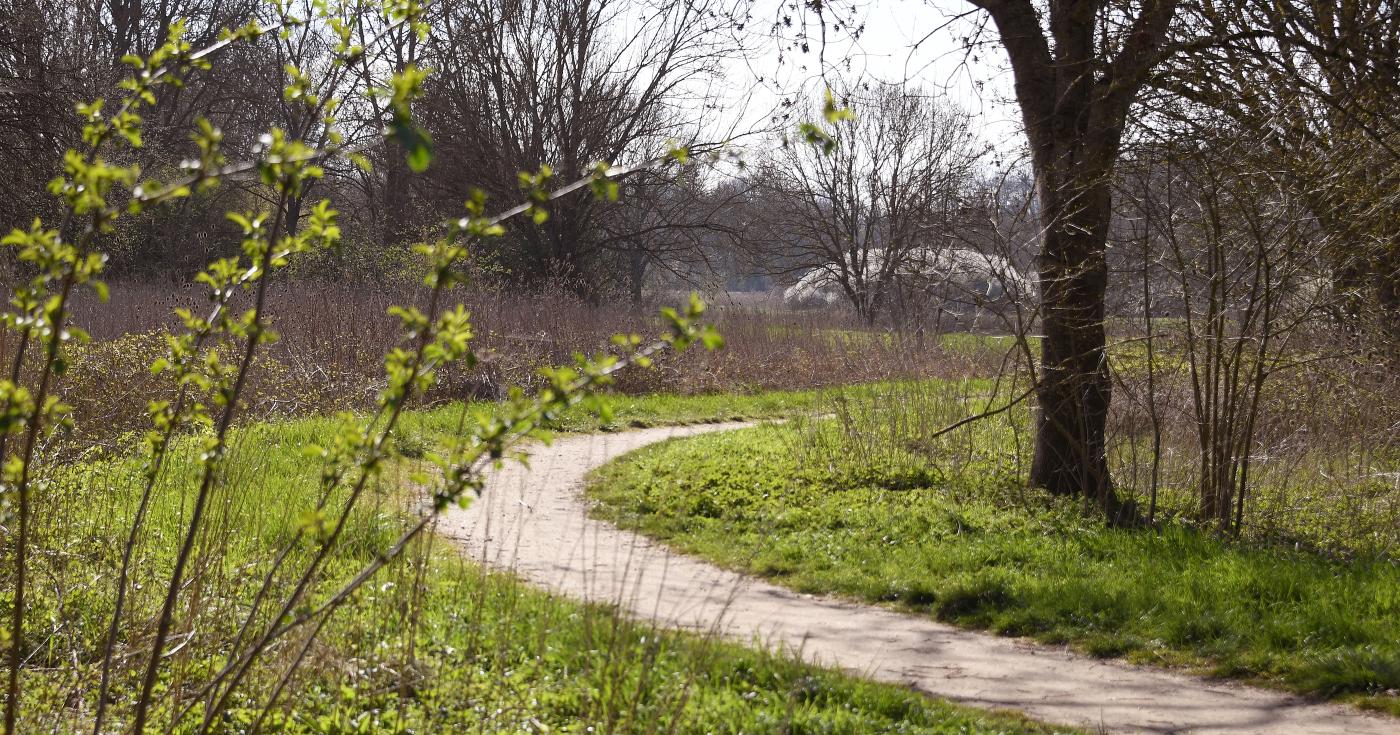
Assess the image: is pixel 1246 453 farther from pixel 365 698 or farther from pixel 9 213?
pixel 9 213

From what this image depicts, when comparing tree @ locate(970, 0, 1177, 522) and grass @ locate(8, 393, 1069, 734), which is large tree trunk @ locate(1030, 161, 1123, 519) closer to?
tree @ locate(970, 0, 1177, 522)

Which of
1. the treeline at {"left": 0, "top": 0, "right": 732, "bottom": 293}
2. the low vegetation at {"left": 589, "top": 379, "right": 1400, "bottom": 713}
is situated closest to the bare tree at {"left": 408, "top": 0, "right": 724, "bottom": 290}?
the treeline at {"left": 0, "top": 0, "right": 732, "bottom": 293}

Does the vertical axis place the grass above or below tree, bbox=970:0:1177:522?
below

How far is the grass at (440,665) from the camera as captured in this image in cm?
423

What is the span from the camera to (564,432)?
13.7 m

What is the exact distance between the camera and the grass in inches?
167

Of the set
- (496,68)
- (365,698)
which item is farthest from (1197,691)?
(496,68)

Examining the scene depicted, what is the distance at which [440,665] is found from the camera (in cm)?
480

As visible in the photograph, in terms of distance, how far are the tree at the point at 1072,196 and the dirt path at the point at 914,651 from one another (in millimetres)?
3071

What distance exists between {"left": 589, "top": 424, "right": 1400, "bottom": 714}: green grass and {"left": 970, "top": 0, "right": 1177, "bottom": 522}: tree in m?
0.47

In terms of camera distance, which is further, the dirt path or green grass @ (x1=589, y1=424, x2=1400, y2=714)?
green grass @ (x1=589, y1=424, x2=1400, y2=714)

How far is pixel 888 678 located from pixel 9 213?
13.6 m

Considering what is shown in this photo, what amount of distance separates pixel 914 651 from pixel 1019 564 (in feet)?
6.13

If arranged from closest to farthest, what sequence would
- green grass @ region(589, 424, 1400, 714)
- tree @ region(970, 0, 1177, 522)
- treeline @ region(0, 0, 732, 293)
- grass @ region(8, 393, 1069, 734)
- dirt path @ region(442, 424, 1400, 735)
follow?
grass @ region(8, 393, 1069, 734) < dirt path @ region(442, 424, 1400, 735) < green grass @ region(589, 424, 1400, 714) < tree @ region(970, 0, 1177, 522) < treeline @ region(0, 0, 732, 293)
